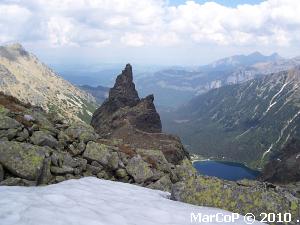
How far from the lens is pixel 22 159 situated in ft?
97.3

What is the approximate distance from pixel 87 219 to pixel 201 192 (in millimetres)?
11471

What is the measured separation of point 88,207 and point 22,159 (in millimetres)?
9237

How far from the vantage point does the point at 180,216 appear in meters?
24.0

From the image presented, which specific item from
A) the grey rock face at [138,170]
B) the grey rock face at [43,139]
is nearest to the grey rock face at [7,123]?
the grey rock face at [43,139]

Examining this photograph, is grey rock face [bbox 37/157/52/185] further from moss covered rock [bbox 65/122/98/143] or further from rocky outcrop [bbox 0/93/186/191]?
moss covered rock [bbox 65/122/98/143]

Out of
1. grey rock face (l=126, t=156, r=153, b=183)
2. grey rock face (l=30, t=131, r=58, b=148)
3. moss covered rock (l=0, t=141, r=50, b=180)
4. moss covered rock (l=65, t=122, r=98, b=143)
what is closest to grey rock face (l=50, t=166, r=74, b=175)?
moss covered rock (l=0, t=141, r=50, b=180)

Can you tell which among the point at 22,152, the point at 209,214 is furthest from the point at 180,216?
the point at 22,152

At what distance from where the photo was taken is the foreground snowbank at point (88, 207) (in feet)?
64.9

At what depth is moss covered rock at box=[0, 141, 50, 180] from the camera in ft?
94.9

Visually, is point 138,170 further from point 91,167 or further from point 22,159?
point 22,159

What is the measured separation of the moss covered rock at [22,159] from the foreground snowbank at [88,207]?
214 centimetres

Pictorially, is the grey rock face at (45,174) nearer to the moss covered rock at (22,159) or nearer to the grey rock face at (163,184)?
the moss covered rock at (22,159)

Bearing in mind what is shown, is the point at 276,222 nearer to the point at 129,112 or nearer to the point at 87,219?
the point at 87,219

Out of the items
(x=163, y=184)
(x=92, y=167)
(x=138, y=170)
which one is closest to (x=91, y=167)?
(x=92, y=167)
